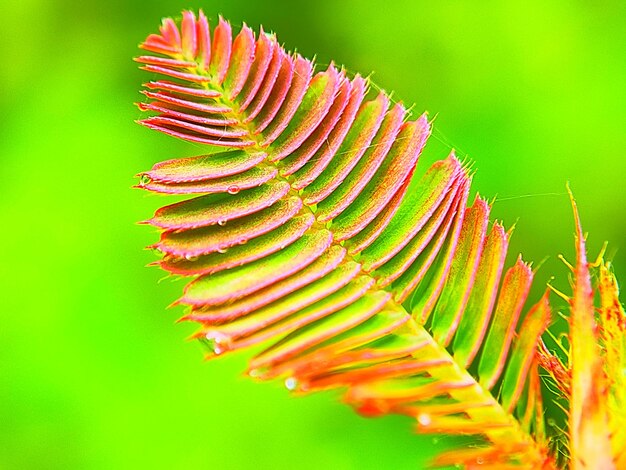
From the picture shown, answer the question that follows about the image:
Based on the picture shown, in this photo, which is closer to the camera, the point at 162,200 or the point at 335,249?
the point at 335,249

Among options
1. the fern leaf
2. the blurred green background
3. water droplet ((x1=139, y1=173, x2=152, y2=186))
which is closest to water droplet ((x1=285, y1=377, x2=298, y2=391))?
the fern leaf

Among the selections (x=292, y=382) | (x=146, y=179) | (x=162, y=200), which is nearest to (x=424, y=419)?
(x=292, y=382)

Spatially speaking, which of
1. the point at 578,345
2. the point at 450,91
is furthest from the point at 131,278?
the point at 578,345

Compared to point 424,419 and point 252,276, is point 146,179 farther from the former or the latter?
point 424,419

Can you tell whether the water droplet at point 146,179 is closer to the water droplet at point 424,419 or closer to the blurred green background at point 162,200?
the water droplet at point 424,419

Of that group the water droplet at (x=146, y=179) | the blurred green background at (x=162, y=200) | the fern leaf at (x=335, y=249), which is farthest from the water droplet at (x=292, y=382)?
the blurred green background at (x=162, y=200)

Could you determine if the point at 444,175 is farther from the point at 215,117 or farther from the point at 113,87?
the point at 113,87

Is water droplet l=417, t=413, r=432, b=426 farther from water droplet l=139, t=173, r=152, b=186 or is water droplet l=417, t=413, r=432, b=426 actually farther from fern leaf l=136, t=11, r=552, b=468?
water droplet l=139, t=173, r=152, b=186
